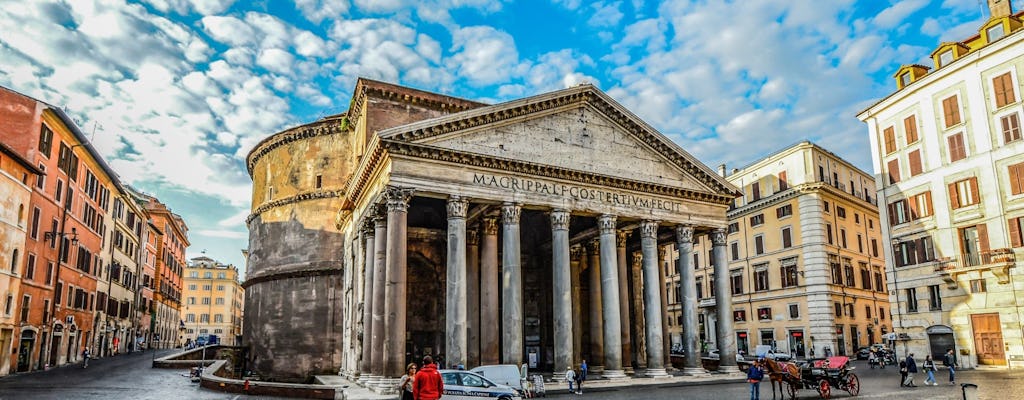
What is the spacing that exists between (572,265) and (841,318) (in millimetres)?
17597

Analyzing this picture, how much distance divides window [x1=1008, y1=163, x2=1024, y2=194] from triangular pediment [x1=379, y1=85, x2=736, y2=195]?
1038cm

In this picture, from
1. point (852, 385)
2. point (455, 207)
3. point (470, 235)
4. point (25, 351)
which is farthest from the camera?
point (25, 351)

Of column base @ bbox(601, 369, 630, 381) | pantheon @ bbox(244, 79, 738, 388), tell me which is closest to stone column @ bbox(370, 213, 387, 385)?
pantheon @ bbox(244, 79, 738, 388)

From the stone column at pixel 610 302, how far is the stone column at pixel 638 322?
6.48 m

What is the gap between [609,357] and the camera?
23672mm

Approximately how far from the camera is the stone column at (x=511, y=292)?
2195 centimetres

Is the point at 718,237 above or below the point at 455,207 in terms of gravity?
below

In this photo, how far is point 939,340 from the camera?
28422 mm

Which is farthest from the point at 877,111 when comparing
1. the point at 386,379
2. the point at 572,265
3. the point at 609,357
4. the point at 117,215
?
the point at 117,215

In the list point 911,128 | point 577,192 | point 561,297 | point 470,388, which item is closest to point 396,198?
point 561,297

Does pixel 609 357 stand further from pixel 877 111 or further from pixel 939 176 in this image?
pixel 877 111

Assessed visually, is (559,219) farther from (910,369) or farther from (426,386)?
(426,386)

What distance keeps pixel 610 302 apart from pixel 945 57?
19.2 metres

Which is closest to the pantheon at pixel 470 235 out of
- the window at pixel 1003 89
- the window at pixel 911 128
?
the window at pixel 911 128
